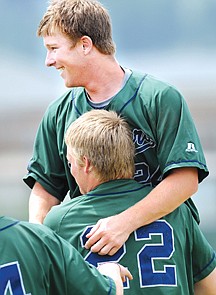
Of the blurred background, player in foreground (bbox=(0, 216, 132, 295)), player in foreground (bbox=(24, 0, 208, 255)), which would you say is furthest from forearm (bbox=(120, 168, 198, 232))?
the blurred background

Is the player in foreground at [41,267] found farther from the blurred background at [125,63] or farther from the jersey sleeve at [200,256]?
the blurred background at [125,63]

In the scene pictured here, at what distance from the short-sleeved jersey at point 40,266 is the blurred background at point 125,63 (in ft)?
Answer: 7.59

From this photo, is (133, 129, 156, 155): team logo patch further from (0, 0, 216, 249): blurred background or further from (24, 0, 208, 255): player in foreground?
(0, 0, 216, 249): blurred background

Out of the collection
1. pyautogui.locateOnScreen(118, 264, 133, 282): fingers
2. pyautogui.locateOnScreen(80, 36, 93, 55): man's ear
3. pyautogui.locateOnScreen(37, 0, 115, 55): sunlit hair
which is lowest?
pyautogui.locateOnScreen(118, 264, 133, 282): fingers

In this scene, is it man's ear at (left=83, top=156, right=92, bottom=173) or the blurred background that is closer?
man's ear at (left=83, top=156, right=92, bottom=173)

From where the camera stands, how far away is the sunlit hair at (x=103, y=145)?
2207mm

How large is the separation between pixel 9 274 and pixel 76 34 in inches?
37.1

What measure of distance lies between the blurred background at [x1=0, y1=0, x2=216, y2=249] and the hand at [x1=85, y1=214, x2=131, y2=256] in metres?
1.98

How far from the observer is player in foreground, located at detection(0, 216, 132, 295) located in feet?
5.59

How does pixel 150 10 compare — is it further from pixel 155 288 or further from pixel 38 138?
pixel 155 288

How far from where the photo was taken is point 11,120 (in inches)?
173

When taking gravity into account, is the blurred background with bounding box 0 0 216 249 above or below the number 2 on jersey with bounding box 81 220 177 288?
above

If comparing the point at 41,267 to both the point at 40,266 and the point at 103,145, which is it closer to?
the point at 40,266

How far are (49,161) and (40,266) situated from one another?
0.84 metres
